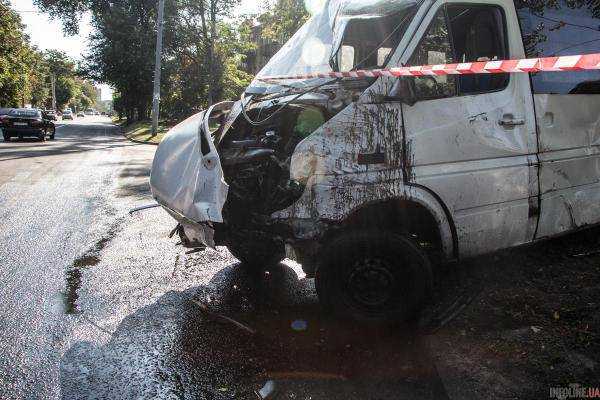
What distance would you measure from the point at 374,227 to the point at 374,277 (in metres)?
0.35

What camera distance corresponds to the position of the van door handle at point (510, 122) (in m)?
3.33

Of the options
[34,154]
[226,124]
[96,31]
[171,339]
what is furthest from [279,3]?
[96,31]

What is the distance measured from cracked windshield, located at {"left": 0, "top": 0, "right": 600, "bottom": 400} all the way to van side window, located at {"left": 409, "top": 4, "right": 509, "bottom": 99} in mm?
12

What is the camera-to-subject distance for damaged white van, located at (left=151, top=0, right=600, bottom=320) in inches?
122

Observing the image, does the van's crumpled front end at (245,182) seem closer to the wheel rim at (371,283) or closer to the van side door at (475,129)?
the wheel rim at (371,283)

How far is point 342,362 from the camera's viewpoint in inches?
113

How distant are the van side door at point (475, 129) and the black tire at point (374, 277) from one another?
18.2 inches

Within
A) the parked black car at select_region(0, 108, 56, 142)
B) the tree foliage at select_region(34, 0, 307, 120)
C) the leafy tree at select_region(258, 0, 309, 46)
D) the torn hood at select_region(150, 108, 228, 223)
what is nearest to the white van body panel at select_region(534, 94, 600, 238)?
the torn hood at select_region(150, 108, 228, 223)

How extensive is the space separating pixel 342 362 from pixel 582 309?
1.97 meters

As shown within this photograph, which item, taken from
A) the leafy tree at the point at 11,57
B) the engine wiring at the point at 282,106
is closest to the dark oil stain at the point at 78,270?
the engine wiring at the point at 282,106

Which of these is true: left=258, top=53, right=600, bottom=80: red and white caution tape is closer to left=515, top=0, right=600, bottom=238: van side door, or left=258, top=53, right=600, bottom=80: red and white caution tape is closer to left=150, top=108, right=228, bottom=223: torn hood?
left=515, top=0, right=600, bottom=238: van side door

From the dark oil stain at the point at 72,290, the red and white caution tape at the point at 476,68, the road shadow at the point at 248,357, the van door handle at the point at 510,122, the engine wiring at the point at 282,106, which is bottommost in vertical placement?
the road shadow at the point at 248,357

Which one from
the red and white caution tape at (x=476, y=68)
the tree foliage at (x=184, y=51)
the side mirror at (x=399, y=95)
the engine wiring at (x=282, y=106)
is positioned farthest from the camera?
the tree foliage at (x=184, y=51)

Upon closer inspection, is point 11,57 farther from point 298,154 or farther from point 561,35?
point 561,35
